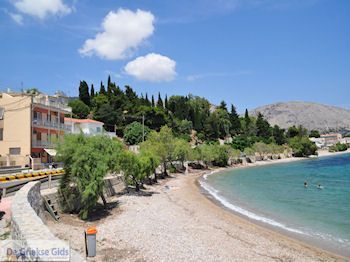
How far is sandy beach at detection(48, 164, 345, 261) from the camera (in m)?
15.3

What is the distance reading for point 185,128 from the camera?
357 ft

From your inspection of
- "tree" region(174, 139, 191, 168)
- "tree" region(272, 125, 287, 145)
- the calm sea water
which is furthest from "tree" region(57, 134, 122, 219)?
"tree" region(272, 125, 287, 145)

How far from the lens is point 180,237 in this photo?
60.5ft

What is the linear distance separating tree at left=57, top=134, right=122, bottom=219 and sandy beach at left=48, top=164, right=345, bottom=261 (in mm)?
1502

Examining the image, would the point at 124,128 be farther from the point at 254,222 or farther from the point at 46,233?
the point at 46,233

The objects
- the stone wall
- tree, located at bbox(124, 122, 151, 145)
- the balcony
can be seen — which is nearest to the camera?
the stone wall

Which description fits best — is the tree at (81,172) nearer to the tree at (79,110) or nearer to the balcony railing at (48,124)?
the balcony railing at (48,124)

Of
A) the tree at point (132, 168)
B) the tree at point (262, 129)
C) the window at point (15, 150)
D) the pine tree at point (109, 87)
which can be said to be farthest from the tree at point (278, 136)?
the window at point (15, 150)

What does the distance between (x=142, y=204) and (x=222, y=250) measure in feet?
44.1

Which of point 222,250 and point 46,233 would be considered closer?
point 46,233

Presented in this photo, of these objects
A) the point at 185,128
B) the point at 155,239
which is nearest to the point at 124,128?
the point at 185,128

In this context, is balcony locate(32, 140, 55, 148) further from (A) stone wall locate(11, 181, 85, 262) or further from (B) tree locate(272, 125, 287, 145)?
(B) tree locate(272, 125, 287, 145)

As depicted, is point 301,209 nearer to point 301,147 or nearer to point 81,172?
point 81,172

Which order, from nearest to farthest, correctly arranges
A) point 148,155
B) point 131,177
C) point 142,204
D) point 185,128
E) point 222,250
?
point 222,250 < point 142,204 < point 131,177 < point 148,155 < point 185,128
